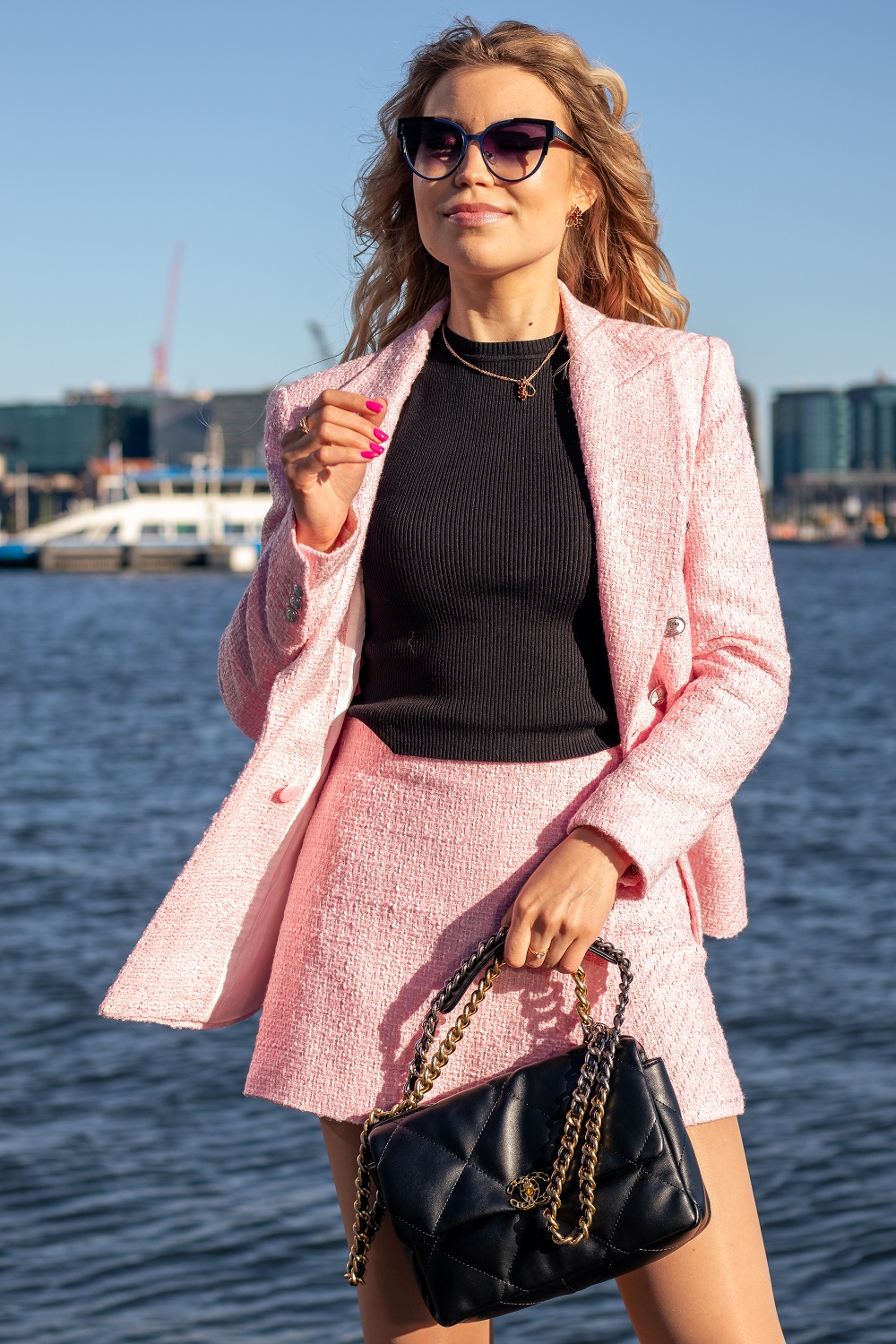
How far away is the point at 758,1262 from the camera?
6.52ft

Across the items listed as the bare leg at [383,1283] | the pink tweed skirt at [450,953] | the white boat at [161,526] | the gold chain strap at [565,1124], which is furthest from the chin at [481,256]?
the white boat at [161,526]

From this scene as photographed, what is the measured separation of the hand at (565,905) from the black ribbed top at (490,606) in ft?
0.55

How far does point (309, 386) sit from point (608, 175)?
50cm

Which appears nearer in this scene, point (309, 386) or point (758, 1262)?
point (758, 1262)

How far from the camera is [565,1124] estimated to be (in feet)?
6.02

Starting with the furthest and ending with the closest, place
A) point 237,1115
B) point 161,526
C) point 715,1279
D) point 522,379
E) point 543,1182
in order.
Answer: point 161,526 → point 237,1115 → point 522,379 → point 715,1279 → point 543,1182

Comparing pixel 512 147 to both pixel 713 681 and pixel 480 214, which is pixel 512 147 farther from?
pixel 713 681

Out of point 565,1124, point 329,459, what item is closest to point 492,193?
point 329,459

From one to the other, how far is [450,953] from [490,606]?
43 cm

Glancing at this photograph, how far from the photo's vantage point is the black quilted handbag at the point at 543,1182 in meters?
1.82

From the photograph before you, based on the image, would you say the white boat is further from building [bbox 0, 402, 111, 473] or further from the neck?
the neck

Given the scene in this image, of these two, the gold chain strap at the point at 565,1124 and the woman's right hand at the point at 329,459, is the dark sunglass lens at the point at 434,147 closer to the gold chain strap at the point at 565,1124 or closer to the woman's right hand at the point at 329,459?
the woman's right hand at the point at 329,459

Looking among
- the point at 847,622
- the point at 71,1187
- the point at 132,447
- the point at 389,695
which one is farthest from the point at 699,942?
the point at 132,447

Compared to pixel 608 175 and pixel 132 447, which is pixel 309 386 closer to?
pixel 608 175
